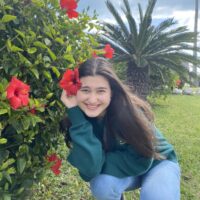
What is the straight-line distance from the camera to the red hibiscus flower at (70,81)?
197 centimetres

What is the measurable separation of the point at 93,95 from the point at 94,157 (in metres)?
0.34

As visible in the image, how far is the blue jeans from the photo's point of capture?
2.29m

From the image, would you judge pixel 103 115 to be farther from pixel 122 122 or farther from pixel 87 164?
pixel 87 164

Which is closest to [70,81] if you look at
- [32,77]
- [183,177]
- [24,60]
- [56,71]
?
[56,71]

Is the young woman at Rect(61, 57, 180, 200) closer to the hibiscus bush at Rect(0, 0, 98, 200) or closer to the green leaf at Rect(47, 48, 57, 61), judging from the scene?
the hibiscus bush at Rect(0, 0, 98, 200)

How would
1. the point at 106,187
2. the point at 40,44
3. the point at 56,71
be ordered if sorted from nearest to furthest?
the point at 40,44, the point at 56,71, the point at 106,187

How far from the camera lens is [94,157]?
2193mm

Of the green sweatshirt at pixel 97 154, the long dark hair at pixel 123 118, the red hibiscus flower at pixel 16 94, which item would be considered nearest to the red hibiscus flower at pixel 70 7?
the long dark hair at pixel 123 118

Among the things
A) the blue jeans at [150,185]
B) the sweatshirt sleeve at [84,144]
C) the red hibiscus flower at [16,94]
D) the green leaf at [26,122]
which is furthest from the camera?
the blue jeans at [150,185]

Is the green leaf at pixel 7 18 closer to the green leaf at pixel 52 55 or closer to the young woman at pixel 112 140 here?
the green leaf at pixel 52 55

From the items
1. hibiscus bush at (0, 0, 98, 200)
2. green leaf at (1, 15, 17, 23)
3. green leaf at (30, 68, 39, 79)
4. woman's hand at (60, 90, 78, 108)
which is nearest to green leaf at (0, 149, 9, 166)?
hibiscus bush at (0, 0, 98, 200)

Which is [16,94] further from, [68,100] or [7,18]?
[68,100]

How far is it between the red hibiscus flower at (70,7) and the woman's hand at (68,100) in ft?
1.34

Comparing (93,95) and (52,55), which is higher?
(52,55)
